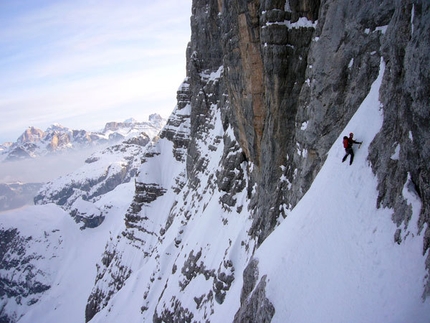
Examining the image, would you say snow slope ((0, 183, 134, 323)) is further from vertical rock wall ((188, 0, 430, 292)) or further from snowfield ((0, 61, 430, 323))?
vertical rock wall ((188, 0, 430, 292))

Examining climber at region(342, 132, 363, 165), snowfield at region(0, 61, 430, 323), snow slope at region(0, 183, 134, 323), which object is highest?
climber at region(342, 132, 363, 165)

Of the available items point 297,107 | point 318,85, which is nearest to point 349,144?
point 318,85

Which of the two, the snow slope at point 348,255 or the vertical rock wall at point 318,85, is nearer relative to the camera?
the snow slope at point 348,255

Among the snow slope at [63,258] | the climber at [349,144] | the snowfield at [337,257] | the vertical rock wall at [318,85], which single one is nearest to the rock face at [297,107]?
the vertical rock wall at [318,85]

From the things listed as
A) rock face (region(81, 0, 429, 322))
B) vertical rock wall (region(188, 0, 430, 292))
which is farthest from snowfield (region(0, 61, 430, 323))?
→ vertical rock wall (region(188, 0, 430, 292))

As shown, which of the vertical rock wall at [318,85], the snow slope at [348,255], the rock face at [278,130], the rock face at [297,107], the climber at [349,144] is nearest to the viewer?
the snow slope at [348,255]

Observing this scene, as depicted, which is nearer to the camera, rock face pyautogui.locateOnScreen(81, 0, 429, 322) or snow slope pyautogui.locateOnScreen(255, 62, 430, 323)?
snow slope pyautogui.locateOnScreen(255, 62, 430, 323)

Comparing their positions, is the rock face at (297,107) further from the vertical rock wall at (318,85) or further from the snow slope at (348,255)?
the snow slope at (348,255)

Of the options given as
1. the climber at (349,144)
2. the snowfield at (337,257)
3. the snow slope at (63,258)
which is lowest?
the snow slope at (63,258)

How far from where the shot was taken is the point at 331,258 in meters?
11.0

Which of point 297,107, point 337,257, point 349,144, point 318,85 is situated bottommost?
point 337,257

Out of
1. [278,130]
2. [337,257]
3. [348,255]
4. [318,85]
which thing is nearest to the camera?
[348,255]

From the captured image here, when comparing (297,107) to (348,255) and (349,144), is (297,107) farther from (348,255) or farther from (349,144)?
(348,255)

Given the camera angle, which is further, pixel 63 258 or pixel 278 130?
pixel 63 258
